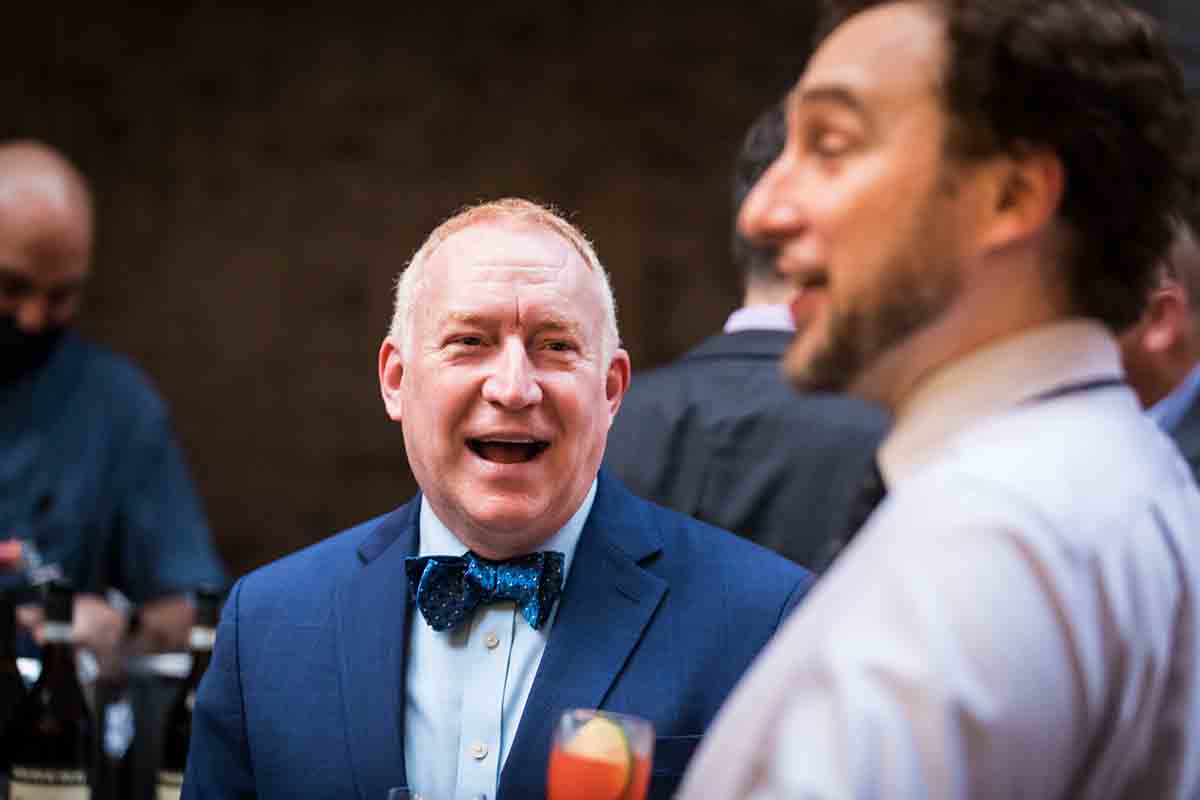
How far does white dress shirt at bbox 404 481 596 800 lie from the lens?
1.95 meters

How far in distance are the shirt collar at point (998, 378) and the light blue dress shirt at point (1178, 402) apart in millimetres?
1734

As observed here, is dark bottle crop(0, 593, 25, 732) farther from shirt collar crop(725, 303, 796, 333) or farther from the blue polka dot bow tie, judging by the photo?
shirt collar crop(725, 303, 796, 333)

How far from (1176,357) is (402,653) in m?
1.48

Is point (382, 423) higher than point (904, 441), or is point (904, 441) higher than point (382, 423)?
point (904, 441)

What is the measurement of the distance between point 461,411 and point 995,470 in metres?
1.08

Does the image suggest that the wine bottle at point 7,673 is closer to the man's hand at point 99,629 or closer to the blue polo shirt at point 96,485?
the man's hand at point 99,629

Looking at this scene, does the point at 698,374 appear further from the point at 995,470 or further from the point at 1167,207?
the point at 995,470

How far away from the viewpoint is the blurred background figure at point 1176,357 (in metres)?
2.64

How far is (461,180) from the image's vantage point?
584cm

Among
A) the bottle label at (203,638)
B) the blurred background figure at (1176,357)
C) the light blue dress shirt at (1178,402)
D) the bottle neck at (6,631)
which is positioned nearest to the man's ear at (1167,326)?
the blurred background figure at (1176,357)

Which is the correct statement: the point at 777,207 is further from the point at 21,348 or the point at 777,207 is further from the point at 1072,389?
the point at 21,348

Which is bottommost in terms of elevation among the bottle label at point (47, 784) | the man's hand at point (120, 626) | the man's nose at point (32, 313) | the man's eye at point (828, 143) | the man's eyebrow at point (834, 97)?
the man's hand at point (120, 626)

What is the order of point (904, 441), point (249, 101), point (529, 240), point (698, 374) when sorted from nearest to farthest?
point (904, 441) → point (529, 240) → point (698, 374) → point (249, 101)

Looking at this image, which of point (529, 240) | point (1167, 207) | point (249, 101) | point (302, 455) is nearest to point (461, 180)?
point (249, 101)
